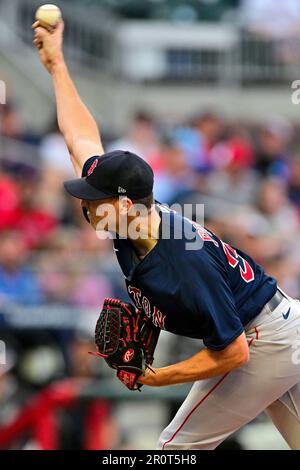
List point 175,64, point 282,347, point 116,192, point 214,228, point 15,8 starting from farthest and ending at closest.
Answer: point 175,64, point 15,8, point 214,228, point 282,347, point 116,192

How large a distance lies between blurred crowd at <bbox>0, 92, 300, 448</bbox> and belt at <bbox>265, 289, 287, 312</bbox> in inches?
118

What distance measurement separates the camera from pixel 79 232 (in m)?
9.16

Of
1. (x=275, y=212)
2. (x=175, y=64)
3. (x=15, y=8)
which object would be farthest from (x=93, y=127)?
(x=175, y=64)

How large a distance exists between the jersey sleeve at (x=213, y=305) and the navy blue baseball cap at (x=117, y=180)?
392mm

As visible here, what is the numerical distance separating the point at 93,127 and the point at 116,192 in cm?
96

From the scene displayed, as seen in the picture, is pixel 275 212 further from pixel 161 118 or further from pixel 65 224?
pixel 161 118

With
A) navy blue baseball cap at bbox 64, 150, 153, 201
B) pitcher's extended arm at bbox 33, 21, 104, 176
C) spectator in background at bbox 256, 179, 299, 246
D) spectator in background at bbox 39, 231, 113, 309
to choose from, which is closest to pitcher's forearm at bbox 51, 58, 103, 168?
pitcher's extended arm at bbox 33, 21, 104, 176

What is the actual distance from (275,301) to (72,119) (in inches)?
55.3

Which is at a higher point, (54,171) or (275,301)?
(275,301)

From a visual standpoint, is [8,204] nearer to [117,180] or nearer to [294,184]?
[294,184]

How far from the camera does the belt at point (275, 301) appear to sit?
474cm

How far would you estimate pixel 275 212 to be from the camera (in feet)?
32.2

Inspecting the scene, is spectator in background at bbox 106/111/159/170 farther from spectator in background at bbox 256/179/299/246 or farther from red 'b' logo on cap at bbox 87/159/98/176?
red 'b' logo on cap at bbox 87/159/98/176

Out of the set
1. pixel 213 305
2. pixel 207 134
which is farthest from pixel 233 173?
pixel 213 305
